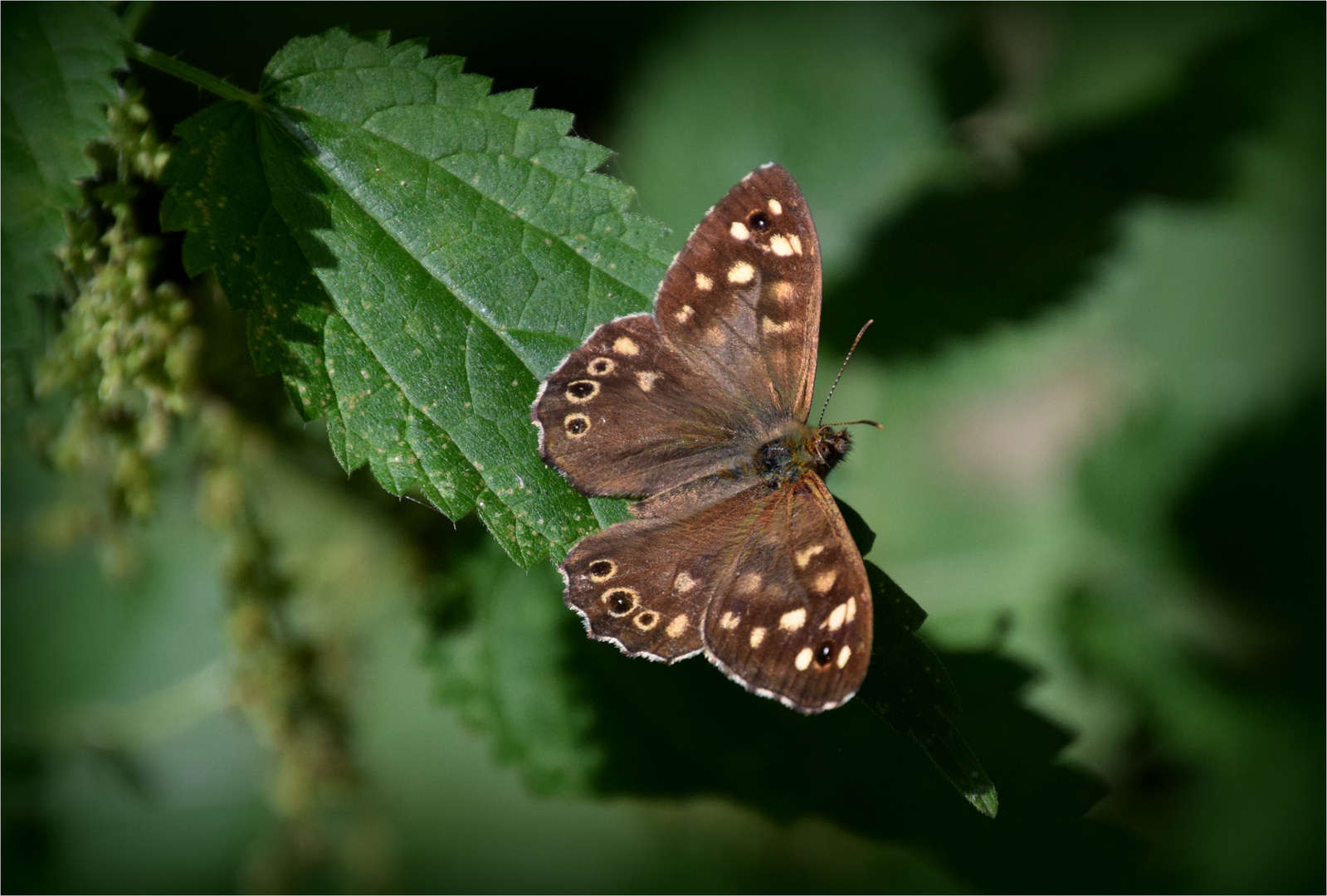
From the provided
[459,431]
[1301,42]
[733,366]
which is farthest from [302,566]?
[1301,42]

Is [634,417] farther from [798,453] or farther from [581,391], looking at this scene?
[798,453]

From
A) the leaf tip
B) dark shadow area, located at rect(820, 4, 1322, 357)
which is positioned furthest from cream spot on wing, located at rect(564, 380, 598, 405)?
dark shadow area, located at rect(820, 4, 1322, 357)

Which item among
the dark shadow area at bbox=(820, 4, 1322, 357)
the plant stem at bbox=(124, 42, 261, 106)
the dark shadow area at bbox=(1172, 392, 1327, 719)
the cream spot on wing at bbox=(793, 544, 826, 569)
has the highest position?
the dark shadow area at bbox=(820, 4, 1322, 357)

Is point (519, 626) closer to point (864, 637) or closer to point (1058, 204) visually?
point (864, 637)

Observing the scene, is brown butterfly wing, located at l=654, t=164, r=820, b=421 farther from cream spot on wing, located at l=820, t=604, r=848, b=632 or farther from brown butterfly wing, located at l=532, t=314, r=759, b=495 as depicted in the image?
cream spot on wing, located at l=820, t=604, r=848, b=632

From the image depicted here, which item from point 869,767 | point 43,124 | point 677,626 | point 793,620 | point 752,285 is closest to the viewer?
point 43,124

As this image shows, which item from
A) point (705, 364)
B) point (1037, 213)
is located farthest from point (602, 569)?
point (1037, 213)

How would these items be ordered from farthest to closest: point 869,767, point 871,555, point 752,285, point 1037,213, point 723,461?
1. point 871,555
2. point 1037,213
3. point 869,767
4. point 723,461
5. point 752,285
